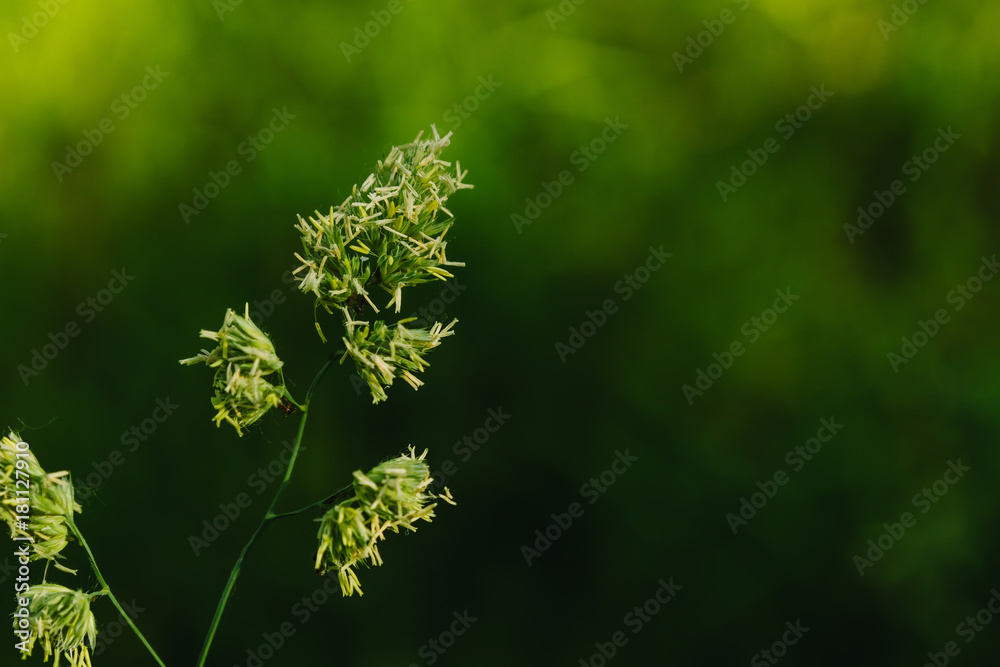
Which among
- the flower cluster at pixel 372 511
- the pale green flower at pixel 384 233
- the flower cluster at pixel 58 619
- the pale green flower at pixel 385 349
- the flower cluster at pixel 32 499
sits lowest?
the flower cluster at pixel 58 619

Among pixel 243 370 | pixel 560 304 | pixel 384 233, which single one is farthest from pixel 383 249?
pixel 560 304

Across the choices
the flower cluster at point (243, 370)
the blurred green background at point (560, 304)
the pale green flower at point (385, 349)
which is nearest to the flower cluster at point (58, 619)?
the flower cluster at point (243, 370)

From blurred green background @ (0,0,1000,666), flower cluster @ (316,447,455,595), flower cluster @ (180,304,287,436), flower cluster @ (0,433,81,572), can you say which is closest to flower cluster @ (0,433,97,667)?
flower cluster @ (0,433,81,572)

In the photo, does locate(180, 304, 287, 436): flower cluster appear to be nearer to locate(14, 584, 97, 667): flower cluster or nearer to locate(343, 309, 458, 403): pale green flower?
locate(343, 309, 458, 403): pale green flower

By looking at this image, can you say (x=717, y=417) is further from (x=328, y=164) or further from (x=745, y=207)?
(x=328, y=164)

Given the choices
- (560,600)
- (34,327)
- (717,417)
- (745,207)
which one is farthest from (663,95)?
(34,327)

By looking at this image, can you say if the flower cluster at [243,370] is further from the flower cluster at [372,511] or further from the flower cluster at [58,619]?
the flower cluster at [58,619]
